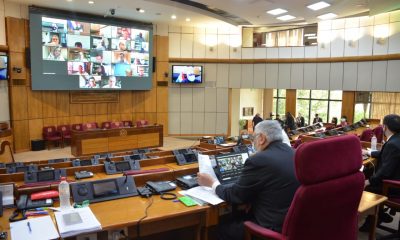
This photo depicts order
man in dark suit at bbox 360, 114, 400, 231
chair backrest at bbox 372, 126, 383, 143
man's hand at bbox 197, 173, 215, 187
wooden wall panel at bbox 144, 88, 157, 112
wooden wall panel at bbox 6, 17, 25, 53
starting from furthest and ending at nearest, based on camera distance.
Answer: wooden wall panel at bbox 144, 88, 157, 112
wooden wall panel at bbox 6, 17, 25, 53
chair backrest at bbox 372, 126, 383, 143
man in dark suit at bbox 360, 114, 400, 231
man's hand at bbox 197, 173, 215, 187

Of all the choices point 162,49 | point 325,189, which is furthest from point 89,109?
point 325,189

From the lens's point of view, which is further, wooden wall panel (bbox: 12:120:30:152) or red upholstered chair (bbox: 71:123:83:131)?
red upholstered chair (bbox: 71:123:83:131)

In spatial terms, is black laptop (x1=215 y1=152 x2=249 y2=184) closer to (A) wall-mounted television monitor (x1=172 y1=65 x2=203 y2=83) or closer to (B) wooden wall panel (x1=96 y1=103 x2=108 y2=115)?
(B) wooden wall panel (x1=96 y1=103 x2=108 y2=115)

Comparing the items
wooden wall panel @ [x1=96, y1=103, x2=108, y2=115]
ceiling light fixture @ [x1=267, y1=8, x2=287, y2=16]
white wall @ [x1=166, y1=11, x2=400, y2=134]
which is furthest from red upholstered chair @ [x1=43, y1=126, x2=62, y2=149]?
ceiling light fixture @ [x1=267, y1=8, x2=287, y2=16]

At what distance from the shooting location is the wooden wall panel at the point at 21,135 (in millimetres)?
9344

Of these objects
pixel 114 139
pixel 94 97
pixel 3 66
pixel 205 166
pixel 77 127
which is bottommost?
pixel 114 139

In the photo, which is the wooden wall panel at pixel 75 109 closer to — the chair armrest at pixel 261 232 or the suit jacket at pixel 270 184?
the suit jacket at pixel 270 184

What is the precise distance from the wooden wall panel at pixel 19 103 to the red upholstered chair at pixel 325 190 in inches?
367

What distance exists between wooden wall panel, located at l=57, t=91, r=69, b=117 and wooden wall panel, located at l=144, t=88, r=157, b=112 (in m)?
2.86

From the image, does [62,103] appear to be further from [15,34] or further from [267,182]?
[267,182]

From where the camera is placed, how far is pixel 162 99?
12.5 meters

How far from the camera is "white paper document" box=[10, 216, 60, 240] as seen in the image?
1.94 metres

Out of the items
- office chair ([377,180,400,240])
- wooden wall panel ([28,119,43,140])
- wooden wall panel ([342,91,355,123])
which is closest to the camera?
office chair ([377,180,400,240])

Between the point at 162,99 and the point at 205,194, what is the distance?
32.7 feet
